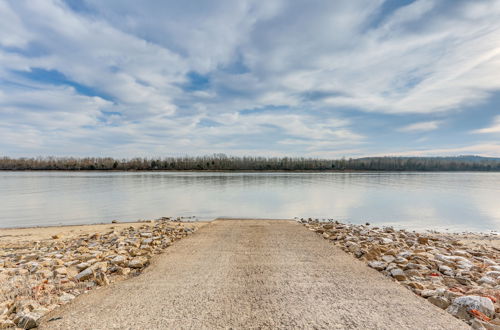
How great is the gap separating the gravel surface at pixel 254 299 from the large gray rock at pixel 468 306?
0.18 m

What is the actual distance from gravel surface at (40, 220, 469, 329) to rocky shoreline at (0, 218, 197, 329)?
0.32 metres

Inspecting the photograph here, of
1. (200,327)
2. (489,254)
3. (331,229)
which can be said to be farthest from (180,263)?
(489,254)

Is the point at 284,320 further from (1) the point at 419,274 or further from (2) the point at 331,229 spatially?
(2) the point at 331,229

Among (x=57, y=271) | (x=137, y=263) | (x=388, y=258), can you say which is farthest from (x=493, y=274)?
(x=57, y=271)

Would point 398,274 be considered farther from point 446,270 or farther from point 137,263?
point 137,263

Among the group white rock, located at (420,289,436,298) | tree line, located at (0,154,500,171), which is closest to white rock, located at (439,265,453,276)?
white rock, located at (420,289,436,298)

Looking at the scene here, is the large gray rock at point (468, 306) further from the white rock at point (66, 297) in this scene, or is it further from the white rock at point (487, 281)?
the white rock at point (66, 297)

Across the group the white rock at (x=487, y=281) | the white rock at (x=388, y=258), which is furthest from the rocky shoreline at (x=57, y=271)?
the white rock at (x=487, y=281)

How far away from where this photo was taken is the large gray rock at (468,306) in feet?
11.4

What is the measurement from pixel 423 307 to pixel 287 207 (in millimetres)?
16202

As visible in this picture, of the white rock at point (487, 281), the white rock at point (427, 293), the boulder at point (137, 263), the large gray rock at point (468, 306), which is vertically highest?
the large gray rock at point (468, 306)

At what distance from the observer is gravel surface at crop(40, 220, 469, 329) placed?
333cm

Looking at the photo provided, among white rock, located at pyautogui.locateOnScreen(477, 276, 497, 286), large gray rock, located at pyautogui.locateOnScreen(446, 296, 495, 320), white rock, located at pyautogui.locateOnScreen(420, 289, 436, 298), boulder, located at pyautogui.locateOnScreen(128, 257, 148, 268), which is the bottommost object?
boulder, located at pyautogui.locateOnScreen(128, 257, 148, 268)

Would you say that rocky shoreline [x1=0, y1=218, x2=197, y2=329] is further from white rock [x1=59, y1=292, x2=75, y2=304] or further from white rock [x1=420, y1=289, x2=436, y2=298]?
white rock [x1=420, y1=289, x2=436, y2=298]
